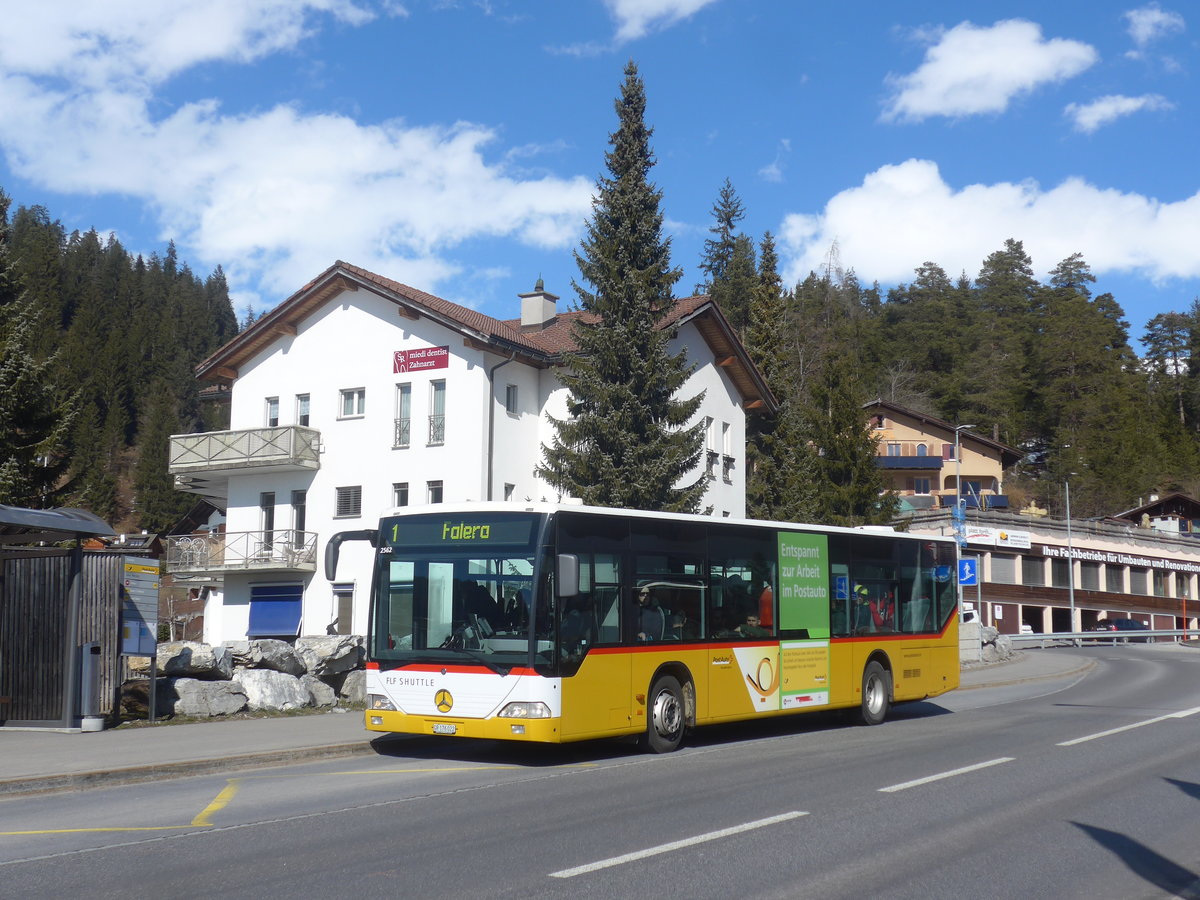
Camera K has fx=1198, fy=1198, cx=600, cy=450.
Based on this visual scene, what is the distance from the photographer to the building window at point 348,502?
39.4m

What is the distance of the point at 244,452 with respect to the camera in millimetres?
40438

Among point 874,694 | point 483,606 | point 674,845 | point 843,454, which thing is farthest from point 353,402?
point 674,845

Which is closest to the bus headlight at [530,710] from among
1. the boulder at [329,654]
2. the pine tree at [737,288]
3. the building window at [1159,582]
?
the boulder at [329,654]

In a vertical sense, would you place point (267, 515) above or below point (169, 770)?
above

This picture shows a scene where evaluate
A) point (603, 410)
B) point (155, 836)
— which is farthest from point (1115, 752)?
point (603, 410)

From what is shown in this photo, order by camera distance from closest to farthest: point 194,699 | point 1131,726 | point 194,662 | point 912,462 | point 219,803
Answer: point 219,803 → point 194,699 → point 1131,726 → point 194,662 → point 912,462

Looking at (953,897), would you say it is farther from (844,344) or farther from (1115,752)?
(844,344)

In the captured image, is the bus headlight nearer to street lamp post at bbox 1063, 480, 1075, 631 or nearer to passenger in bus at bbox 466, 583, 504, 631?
passenger in bus at bbox 466, 583, 504, 631

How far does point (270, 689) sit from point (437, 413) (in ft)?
67.2

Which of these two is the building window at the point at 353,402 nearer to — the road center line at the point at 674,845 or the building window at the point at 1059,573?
the road center line at the point at 674,845

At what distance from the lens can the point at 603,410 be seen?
1266 inches

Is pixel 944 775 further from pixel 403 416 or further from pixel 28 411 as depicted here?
pixel 403 416

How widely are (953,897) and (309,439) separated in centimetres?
3513

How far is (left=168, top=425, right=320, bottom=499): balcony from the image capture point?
3953 centimetres
